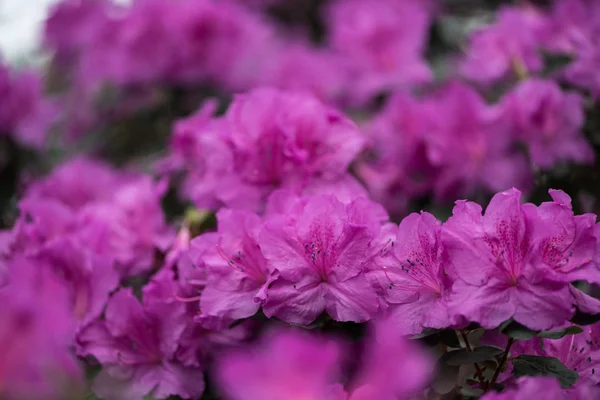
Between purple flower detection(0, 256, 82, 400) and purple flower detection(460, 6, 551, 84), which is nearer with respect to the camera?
purple flower detection(0, 256, 82, 400)

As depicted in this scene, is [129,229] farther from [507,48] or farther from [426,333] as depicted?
[507,48]

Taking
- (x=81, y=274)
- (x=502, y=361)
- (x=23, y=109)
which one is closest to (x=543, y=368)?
(x=502, y=361)

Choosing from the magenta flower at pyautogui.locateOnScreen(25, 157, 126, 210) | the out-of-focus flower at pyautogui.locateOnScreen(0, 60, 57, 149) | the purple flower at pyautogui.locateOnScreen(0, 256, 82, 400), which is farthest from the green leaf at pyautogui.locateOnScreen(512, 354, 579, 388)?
the out-of-focus flower at pyautogui.locateOnScreen(0, 60, 57, 149)

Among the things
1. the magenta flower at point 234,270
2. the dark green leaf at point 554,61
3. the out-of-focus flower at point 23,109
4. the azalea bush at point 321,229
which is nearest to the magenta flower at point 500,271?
the azalea bush at point 321,229

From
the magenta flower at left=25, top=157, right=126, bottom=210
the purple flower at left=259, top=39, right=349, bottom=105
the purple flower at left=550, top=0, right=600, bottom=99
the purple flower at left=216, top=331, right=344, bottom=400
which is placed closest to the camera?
the purple flower at left=216, top=331, right=344, bottom=400

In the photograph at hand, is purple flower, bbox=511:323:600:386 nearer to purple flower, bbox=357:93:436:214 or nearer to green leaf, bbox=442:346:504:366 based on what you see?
green leaf, bbox=442:346:504:366

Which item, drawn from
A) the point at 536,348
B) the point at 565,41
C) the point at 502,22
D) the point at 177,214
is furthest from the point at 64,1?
the point at 536,348

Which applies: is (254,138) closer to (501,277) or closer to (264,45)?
(501,277)
